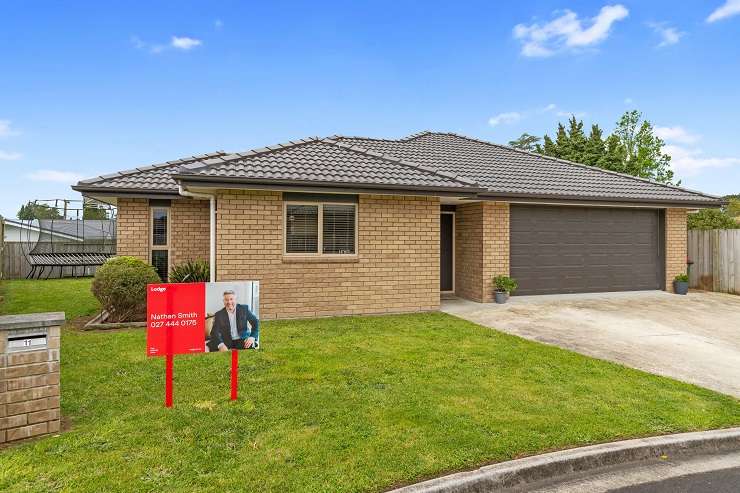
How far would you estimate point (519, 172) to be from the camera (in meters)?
13.3

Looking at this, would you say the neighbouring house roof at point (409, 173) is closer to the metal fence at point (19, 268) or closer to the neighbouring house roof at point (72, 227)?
the metal fence at point (19, 268)

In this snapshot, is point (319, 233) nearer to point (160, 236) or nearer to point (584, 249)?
point (160, 236)

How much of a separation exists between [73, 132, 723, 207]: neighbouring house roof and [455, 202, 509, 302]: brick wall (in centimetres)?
60

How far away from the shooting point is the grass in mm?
10607

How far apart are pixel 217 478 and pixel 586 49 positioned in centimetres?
2374

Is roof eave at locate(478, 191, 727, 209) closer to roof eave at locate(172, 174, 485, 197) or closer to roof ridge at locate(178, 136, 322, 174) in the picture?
roof eave at locate(172, 174, 485, 197)

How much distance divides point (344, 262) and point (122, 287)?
14.5 feet

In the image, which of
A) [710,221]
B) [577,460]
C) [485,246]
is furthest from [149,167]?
[710,221]

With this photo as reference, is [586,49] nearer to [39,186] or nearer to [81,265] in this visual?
[81,265]

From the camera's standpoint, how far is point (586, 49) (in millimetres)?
20859

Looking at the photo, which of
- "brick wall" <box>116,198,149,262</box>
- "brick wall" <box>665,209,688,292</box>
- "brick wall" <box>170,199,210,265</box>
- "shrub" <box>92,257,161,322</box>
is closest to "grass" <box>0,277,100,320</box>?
"brick wall" <box>116,198,149,262</box>

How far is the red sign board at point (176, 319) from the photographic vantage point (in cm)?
438

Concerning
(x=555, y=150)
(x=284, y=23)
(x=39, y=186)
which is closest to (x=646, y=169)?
(x=555, y=150)

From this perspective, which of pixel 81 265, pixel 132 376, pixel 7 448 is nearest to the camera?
pixel 7 448
